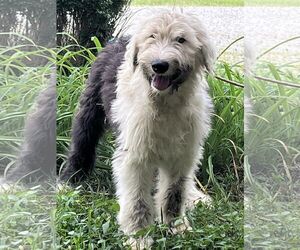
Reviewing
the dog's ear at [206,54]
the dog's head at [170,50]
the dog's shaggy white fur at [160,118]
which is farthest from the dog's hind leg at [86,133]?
the dog's ear at [206,54]

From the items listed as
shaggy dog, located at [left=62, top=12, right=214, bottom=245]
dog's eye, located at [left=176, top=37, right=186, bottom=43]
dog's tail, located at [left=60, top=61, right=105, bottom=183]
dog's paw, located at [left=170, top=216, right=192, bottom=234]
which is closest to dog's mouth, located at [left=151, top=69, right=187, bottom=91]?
shaggy dog, located at [left=62, top=12, right=214, bottom=245]

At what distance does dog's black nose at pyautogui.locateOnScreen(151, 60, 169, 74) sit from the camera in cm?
238

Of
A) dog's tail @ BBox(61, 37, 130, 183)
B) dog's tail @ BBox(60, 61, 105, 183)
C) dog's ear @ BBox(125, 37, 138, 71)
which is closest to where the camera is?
dog's ear @ BBox(125, 37, 138, 71)

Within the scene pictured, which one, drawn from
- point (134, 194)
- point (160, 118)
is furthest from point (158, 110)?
point (134, 194)

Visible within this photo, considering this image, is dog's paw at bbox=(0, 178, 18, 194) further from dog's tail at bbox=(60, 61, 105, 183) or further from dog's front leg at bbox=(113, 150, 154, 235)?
dog's tail at bbox=(60, 61, 105, 183)

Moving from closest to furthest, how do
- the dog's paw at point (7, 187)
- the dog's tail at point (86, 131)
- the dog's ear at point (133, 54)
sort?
1. the dog's paw at point (7, 187)
2. the dog's ear at point (133, 54)
3. the dog's tail at point (86, 131)

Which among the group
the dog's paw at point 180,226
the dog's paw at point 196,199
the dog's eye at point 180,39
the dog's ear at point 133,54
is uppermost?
the dog's eye at point 180,39

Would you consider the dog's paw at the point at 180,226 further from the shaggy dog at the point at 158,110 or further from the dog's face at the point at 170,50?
the dog's face at the point at 170,50

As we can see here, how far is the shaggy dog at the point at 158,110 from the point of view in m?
2.50

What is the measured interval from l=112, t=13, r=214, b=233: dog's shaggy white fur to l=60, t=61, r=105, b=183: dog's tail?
37cm

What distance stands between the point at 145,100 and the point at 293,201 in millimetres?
860

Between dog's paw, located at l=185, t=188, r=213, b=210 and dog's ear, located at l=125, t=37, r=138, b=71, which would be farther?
dog's paw, located at l=185, t=188, r=213, b=210

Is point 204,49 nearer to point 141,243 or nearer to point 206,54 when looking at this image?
point 206,54

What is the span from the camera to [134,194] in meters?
2.79
